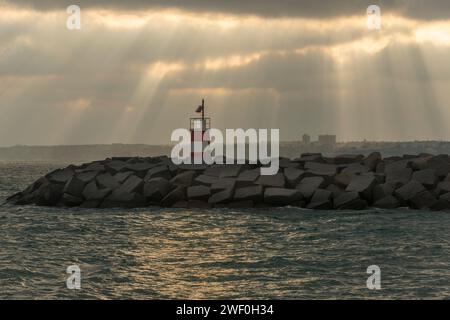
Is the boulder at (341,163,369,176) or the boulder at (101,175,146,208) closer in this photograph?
the boulder at (101,175,146,208)

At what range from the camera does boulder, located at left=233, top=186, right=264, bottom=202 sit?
2409cm

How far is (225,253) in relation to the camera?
1528 centimetres

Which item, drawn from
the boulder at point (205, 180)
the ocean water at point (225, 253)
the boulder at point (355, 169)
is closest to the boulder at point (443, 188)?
the ocean water at point (225, 253)

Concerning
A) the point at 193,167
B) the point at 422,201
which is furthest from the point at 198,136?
the point at 422,201

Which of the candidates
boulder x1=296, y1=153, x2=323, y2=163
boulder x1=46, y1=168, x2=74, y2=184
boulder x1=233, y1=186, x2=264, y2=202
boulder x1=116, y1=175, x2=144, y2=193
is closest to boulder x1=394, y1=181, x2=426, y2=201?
boulder x1=233, y1=186, x2=264, y2=202

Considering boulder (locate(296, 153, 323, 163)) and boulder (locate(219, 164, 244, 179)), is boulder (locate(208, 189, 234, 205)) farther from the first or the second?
boulder (locate(296, 153, 323, 163))

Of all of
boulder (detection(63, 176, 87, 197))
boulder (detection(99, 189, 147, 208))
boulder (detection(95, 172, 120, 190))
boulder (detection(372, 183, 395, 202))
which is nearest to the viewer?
boulder (detection(372, 183, 395, 202))

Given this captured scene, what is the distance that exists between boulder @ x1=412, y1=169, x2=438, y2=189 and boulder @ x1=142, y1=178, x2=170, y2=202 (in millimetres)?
8749

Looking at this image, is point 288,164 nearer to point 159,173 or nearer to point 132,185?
point 159,173

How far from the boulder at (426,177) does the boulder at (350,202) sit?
89.3 inches

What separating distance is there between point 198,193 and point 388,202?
6504 mm

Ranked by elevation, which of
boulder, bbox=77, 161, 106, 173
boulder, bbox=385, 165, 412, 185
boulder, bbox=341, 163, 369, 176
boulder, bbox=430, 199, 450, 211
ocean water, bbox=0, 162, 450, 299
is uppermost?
boulder, bbox=77, 161, 106, 173
